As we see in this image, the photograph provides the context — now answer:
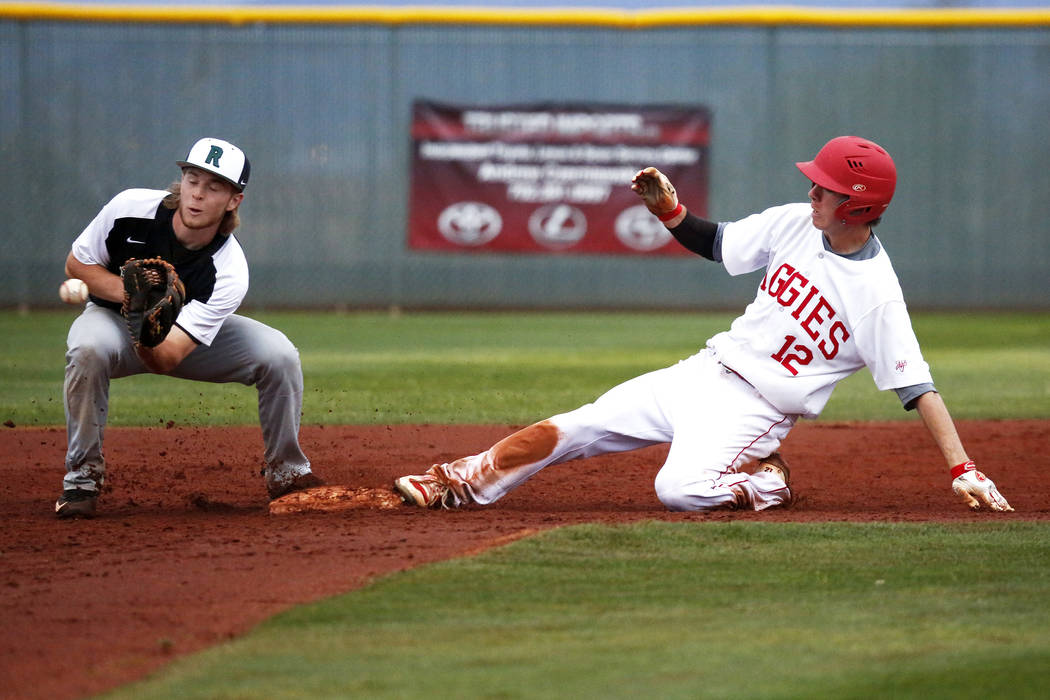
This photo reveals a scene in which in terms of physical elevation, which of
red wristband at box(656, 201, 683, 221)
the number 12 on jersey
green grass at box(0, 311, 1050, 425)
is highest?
red wristband at box(656, 201, 683, 221)

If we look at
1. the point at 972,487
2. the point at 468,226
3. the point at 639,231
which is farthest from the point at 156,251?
the point at 639,231

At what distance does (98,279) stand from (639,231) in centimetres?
1135

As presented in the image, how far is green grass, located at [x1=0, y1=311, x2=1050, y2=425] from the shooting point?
8203mm

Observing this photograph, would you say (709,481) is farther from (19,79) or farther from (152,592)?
(19,79)

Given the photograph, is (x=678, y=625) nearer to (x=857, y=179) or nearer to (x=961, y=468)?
(x=961, y=468)

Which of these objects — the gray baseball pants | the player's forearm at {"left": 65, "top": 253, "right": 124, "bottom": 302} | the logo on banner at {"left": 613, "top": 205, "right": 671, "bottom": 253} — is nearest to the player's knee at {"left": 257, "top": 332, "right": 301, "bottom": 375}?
the gray baseball pants

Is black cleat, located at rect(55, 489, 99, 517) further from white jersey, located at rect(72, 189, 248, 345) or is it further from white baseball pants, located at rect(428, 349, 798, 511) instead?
white baseball pants, located at rect(428, 349, 798, 511)

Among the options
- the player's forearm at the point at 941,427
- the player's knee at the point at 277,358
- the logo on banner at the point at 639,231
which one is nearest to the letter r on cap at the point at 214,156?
the player's knee at the point at 277,358

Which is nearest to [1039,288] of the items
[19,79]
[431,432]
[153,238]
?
[431,432]

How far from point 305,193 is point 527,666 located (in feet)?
44.6

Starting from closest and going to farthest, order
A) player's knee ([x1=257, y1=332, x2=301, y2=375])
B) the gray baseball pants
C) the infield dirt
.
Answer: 1. the infield dirt
2. the gray baseball pants
3. player's knee ([x1=257, y1=332, x2=301, y2=375])

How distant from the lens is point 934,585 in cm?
373

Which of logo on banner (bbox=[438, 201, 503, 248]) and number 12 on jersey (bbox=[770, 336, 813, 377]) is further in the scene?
logo on banner (bbox=[438, 201, 503, 248])

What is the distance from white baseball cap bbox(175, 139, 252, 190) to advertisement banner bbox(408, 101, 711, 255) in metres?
10.9
